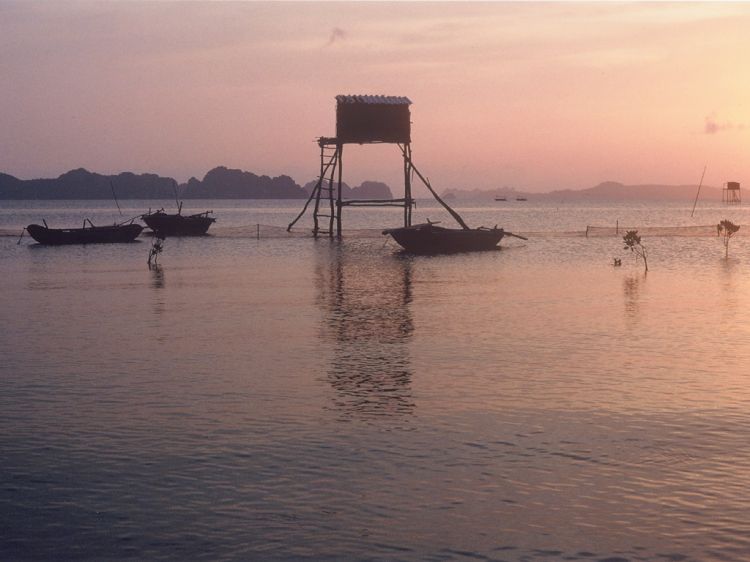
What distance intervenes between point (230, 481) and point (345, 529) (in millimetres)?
2345

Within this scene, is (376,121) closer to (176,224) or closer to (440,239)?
(440,239)

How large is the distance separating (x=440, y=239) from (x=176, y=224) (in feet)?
122

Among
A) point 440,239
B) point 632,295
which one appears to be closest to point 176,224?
point 440,239

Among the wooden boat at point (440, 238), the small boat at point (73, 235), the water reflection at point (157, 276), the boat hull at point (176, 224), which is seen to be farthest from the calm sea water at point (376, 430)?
the boat hull at point (176, 224)

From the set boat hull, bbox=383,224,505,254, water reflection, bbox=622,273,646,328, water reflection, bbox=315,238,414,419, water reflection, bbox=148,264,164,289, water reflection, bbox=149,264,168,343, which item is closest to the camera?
water reflection, bbox=315,238,414,419

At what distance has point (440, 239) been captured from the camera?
67.5 m

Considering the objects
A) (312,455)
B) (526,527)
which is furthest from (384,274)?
(526,527)

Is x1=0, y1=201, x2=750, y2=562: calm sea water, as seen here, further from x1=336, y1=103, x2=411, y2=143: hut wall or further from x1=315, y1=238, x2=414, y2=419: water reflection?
x1=336, y1=103, x2=411, y2=143: hut wall

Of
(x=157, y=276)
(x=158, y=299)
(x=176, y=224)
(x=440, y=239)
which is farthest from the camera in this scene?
(x=176, y=224)

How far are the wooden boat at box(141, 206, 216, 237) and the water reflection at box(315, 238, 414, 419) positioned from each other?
43.3 metres

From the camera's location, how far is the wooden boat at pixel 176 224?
303 ft

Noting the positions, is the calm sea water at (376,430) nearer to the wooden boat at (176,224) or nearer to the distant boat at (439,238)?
the distant boat at (439,238)

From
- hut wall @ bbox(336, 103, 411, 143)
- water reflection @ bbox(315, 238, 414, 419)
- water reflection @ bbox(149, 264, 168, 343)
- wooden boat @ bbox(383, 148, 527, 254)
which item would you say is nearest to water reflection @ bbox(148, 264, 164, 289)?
water reflection @ bbox(149, 264, 168, 343)

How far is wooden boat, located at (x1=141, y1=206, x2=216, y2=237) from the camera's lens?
92500 millimetres
